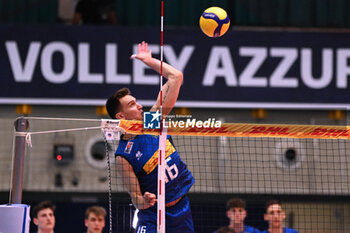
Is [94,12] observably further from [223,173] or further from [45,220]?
[45,220]

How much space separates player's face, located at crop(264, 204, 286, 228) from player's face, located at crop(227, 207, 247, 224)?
49 cm

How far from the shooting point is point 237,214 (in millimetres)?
11523

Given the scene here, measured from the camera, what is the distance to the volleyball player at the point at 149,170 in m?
8.46

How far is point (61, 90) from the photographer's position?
14.7m

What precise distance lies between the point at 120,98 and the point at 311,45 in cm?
726

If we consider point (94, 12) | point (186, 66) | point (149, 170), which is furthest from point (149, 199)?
point (94, 12)

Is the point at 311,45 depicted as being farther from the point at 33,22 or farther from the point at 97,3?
the point at 33,22

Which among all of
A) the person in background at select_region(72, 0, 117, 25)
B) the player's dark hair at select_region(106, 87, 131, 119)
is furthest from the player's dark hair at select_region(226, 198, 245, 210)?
the person in background at select_region(72, 0, 117, 25)

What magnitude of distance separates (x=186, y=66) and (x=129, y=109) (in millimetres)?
6122

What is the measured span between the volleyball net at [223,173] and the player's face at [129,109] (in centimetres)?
458

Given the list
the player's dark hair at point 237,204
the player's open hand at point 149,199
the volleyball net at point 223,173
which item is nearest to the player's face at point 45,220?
the volleyball net at point 223,173

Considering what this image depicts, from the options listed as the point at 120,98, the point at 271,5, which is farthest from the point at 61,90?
the point at 120,98

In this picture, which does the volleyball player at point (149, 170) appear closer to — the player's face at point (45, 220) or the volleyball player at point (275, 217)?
the volleyball player at point (275, 217)

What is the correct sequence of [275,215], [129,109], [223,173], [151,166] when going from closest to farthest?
[151,166]
[129,109]
[275,215]
[223,173]
